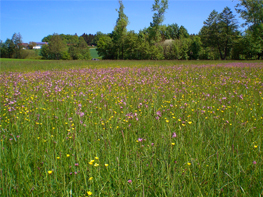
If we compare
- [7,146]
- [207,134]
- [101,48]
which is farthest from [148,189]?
[101,48]

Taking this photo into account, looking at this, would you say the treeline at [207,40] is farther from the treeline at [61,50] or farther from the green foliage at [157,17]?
the treeline at [61,50]

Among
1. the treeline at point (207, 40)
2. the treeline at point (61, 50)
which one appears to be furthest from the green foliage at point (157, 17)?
the treeline at point (61, 50)

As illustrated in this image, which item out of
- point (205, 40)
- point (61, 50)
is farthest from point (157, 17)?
point (61, 50)

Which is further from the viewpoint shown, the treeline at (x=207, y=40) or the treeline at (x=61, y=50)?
the treeline at (x=61, y=50)

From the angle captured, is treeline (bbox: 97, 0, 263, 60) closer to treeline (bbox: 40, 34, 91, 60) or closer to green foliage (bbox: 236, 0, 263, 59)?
green foliage (bbox: 236, 0, 263, 59)

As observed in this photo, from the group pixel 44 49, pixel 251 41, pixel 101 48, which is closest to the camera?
pixel 251 41

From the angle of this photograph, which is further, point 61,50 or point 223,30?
→ point 61,50

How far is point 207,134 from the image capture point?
284 centimetres

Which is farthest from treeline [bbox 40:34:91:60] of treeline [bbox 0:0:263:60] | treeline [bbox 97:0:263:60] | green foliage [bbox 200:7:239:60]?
green foliage [bbox 200:7:239:60]

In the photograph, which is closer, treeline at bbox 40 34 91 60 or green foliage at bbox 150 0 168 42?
green foliage at bbox 150 0 168 42

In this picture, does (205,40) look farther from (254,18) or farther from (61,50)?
(61,50)

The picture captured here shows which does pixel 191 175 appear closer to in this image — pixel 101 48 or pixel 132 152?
pixel 132 152

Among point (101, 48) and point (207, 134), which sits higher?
point (101, 48)

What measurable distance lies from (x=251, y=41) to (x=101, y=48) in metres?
49.8
